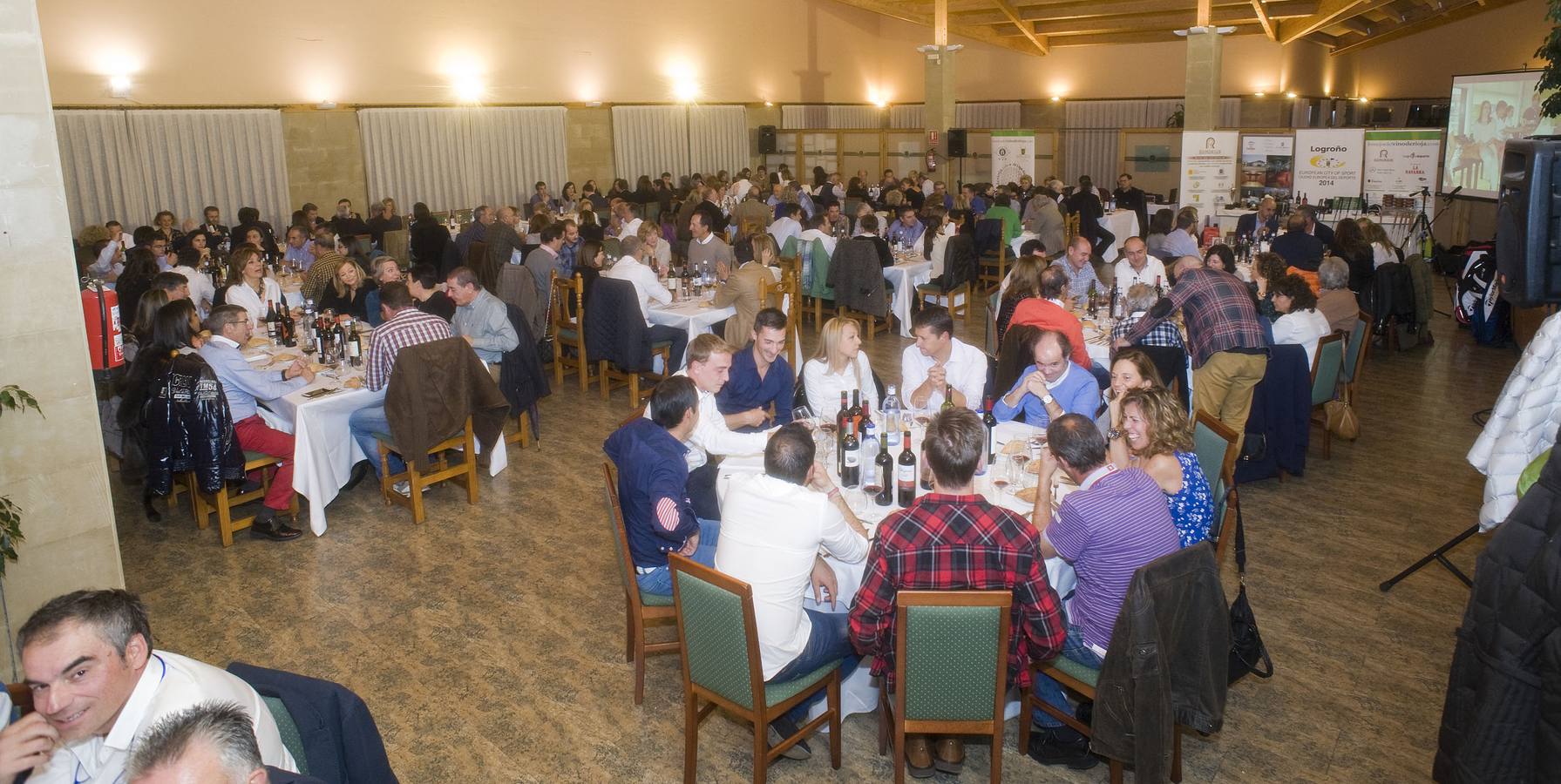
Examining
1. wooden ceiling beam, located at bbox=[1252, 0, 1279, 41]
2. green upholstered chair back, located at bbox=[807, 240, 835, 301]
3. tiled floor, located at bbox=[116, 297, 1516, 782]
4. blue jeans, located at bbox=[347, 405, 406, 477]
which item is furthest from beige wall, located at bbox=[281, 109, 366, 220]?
wooden ceiling beam, located at bbox=[1252, 0, 1279, 41]

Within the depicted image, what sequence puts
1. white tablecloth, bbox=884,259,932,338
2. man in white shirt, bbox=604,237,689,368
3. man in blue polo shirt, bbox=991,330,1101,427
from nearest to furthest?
man in blue polo shirt, bbox=991,330,1101,427 → man in white shirt, bbox=604,237,689,368 → white tablecloth, bbox=884,259,932,338

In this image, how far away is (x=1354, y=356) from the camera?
6301 mm

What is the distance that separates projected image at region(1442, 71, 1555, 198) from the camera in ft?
35.1

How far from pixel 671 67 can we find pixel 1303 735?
49.1ft

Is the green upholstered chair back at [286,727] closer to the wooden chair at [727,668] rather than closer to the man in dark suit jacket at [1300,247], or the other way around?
the wooden chair at [727,668]

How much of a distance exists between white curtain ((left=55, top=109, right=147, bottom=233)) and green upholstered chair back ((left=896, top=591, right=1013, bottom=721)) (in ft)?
34.8

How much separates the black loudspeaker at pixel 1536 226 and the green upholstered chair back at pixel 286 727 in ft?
10.7

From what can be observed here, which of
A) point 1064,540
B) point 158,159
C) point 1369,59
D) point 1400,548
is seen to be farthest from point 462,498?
point 1369,59

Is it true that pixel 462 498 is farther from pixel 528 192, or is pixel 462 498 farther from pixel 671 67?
pixel 671 67

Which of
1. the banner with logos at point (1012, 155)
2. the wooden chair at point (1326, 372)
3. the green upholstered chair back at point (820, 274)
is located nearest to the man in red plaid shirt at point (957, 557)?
the wooden chair at point (1326, 372)

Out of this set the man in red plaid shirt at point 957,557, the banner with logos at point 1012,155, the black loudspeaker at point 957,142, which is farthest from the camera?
the black loudspeaker at point 957,142

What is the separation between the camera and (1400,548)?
4914 millimetres

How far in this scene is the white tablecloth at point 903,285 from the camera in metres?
9.35

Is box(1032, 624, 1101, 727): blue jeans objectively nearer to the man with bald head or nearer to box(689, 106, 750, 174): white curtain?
the man with bald head
